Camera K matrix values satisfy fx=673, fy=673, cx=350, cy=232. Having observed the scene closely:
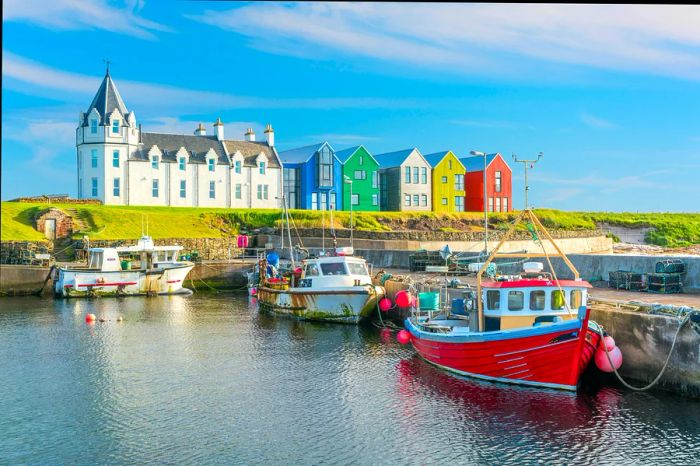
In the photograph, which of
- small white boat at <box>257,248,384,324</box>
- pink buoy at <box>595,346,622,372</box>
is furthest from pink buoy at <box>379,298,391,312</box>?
pink buoy at <box>595,346,622,372</box>

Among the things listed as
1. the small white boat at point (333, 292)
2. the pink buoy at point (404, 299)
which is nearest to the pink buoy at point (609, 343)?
the pink buoy at point (404, 299)

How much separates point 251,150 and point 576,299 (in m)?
48.1

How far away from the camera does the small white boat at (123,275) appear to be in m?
36.1

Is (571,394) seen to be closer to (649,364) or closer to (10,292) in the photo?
(649,364)

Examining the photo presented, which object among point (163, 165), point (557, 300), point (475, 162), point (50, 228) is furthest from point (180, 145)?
point (557, 300)

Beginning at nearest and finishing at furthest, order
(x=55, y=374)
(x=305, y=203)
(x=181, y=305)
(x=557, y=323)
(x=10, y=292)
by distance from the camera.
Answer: (x=557, y=323)
(x=55, y=374)
(x=181, y=305)
(x=10, y=292)
(x=305, y=203)

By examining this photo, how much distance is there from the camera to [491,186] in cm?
6369

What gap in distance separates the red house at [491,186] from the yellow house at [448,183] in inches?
39.7

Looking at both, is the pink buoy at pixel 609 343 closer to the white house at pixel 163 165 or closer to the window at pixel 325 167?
the white house at pixel 163 165

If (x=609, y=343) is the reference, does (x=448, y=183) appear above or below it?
above

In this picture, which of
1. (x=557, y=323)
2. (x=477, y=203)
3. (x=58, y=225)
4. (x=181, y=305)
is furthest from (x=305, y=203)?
(x=557, y=323)

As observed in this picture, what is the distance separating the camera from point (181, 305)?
110 ft

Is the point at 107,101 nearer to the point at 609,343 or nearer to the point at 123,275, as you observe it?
the point at 123,275

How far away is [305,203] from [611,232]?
97.1ft
